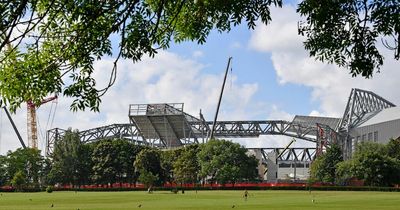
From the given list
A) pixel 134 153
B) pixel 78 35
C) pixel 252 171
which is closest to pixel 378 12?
pixel 78 35

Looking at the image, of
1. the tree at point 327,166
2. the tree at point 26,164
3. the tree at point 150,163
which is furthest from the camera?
the tree at point 26,164

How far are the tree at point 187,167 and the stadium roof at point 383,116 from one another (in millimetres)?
50385

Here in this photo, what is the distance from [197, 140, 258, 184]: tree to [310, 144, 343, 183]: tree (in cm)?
1364

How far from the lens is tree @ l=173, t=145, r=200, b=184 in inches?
5586

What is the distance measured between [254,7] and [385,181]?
12152cm

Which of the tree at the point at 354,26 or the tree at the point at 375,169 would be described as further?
the tree at the point at 375,169

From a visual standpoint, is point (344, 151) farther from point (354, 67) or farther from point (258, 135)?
point (354, 67)

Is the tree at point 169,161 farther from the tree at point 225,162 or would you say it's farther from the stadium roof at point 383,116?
the stadium roof at point 383,116

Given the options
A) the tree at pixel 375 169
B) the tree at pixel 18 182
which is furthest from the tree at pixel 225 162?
the tree at pixel 18 182

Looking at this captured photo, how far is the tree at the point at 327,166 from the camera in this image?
469 ft

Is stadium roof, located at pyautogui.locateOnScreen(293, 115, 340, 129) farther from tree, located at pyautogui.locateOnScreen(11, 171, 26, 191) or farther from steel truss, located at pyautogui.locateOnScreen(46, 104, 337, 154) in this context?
tree, located at pyautogui.locateOnScreen(11, 171, 26, 191)

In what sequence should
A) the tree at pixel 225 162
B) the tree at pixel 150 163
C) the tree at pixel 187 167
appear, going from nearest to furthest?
the tree at pixel 225 162 → the tree at pixel 150 163 → the tree at pixel 187 167

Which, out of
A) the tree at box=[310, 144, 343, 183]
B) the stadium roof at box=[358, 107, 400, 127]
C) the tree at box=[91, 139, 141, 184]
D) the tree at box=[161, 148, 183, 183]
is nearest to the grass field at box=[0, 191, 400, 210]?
the tree at box=[310, 144, 343, 183]

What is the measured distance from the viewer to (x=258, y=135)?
172 metres
